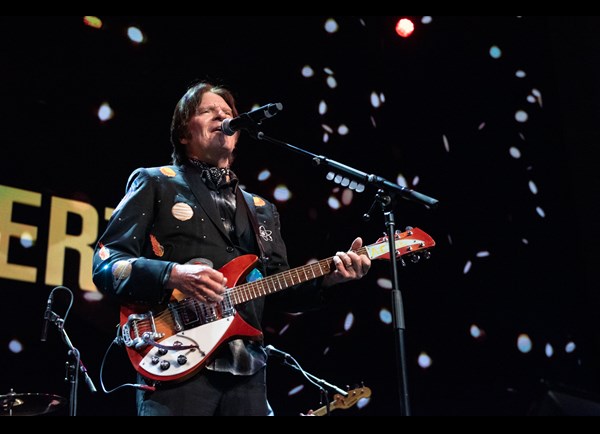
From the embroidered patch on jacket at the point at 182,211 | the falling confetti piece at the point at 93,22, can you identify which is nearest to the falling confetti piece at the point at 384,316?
the embroidered patch on jacket at the point at 182,211

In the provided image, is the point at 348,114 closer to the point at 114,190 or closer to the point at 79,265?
the point at 114,190

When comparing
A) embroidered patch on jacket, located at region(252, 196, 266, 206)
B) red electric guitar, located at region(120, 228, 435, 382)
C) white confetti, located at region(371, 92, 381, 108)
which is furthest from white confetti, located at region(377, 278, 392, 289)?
red electric guitar, located at region(120, 228, 435, 382)

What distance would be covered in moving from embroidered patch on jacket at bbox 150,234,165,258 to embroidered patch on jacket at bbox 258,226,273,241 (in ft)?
1.38

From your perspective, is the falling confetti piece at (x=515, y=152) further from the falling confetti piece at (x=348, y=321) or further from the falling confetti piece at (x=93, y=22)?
the falling confetti piece at (x=93, y=22)

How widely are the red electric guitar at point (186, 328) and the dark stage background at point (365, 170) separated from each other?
1.11 meters

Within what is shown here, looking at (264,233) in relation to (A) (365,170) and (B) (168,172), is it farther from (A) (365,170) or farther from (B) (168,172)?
(A) (365,170)

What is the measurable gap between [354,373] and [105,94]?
6.80ft

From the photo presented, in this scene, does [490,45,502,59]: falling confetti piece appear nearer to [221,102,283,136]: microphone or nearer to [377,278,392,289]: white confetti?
[377,278,392,289]: white confetti

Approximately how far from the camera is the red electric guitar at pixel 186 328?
2.23m

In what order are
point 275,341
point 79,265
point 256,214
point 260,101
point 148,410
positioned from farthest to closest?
point 260,101
point 275,341
point 79,265
point 256,214
point 148,410

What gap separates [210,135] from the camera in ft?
9.33

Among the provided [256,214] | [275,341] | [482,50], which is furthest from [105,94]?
[482,50]

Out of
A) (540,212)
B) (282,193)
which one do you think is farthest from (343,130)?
(540,212)

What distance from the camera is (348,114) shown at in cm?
449
